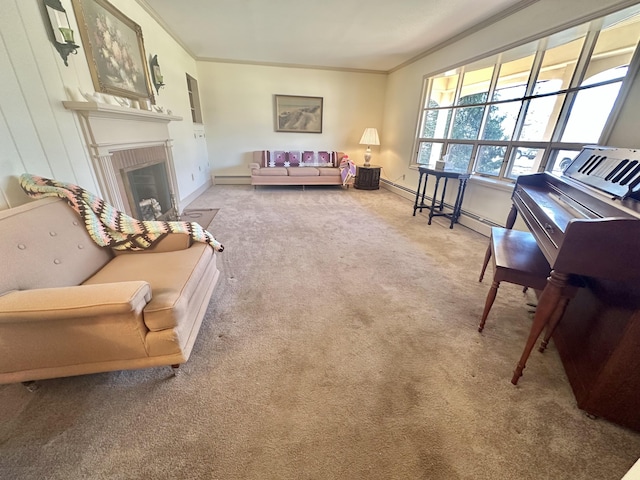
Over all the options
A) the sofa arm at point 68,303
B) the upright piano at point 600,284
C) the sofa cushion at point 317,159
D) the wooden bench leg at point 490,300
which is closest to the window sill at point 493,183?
the upright piano at point 600,284

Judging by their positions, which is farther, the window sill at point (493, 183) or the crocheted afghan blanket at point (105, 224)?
the window sill at point (493, 183)

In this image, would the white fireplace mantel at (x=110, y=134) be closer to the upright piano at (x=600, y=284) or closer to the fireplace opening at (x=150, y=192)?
the fireplace opening at (x=150, y=192)

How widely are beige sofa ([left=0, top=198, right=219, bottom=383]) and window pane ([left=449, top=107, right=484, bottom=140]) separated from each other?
13.1ft

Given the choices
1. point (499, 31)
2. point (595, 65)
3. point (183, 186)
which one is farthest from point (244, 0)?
point (595, 65)

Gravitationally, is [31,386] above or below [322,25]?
below

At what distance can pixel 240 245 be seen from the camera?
9.15 feet

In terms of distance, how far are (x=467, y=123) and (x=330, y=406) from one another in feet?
13.5

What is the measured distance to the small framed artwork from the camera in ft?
18.6

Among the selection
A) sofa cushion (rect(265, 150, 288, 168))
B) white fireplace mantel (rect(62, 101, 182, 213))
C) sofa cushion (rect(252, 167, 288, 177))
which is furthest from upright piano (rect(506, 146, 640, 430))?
sofa cushion (rect(265, 150, 288, 168))

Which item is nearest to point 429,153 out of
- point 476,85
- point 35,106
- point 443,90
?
point 443,90

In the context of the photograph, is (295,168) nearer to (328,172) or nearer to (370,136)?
(328,172)

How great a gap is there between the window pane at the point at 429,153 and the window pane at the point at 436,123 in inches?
6.0

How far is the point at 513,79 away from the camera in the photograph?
302 centimetres

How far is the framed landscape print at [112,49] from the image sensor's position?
203cm
